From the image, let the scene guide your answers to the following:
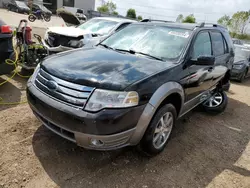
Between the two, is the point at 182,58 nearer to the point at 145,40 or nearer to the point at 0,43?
the point at 145,40

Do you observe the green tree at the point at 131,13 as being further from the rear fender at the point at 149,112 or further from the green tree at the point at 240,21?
the rear fender at the point at 149,112

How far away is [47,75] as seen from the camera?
8.39ft

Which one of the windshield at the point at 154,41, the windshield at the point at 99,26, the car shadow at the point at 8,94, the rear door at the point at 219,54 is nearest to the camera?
the windshield at the point at 154,41

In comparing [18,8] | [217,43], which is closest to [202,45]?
[217,43]

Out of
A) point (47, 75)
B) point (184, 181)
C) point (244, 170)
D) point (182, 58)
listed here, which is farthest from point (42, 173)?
point (244, 170)

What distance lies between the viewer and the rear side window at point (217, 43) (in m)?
4.15

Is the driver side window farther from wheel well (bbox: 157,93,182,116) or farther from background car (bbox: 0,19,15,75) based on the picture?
background car (bbox: 0,19,15,75)

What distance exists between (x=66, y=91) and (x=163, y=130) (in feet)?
4.64

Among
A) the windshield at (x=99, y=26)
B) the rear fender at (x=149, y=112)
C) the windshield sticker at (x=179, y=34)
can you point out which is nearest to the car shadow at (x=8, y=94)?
the rear fender at (x=149, y=112)

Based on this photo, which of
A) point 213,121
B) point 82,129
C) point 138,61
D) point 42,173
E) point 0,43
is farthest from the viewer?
point 213,121

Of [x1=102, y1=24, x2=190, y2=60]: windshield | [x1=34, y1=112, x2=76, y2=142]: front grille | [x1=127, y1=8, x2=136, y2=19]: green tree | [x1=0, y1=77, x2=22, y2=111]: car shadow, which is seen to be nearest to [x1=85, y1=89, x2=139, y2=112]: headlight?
[x1=34, y1=112, x2=76, y2=142]: front grille

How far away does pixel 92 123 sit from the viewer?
213cm

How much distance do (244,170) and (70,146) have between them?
8.05ft

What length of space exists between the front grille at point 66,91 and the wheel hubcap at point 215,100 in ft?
11.3
